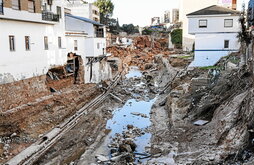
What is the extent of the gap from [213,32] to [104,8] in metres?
51.8

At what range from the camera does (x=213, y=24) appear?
31.9 meters

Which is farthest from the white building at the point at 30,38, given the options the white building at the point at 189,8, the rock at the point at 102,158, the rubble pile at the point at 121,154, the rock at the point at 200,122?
the white building at the point at 189,8

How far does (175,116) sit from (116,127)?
210 inches

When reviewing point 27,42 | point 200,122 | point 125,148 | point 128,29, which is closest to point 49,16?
point 27,42

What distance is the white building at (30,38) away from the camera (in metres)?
19.3

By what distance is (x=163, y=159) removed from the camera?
14.0 metres

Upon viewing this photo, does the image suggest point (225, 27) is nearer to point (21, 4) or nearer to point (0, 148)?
point (21, 4)

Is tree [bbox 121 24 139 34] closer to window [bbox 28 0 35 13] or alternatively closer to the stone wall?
the stone wall

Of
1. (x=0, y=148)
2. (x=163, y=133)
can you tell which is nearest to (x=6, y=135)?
(x=0, y=148)

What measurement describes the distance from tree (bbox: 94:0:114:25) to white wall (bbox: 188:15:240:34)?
159ft

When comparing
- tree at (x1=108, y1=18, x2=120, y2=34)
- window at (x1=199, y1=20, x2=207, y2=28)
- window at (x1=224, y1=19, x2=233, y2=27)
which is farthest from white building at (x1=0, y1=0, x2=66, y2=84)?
tree at (x1=108, y1=18, x2=120, y2=34)

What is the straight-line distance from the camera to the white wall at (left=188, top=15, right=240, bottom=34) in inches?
1238

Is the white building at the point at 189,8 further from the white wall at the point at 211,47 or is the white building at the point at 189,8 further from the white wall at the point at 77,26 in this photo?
the white wall at the point at 77,26

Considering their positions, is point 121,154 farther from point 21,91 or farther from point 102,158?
point 21,91
